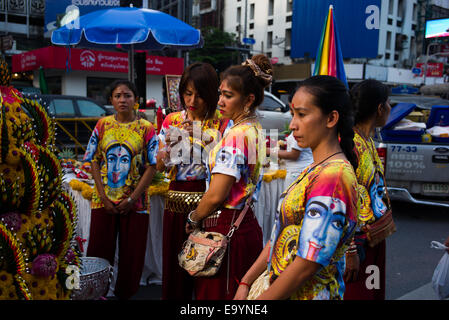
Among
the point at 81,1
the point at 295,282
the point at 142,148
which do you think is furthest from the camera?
the point at 81,1

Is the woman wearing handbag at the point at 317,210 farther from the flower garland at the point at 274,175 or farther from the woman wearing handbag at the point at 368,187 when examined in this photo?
the flower garland at the point at 274,175

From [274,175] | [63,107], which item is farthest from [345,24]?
[63,107]

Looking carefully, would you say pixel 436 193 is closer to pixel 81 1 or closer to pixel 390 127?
pixel 390 127

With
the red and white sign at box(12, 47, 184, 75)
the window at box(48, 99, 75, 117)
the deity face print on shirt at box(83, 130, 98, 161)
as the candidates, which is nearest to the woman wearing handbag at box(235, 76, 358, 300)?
the deity face print on shirt at box(83, 130, 98, 161)

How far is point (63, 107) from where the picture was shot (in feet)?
35.2

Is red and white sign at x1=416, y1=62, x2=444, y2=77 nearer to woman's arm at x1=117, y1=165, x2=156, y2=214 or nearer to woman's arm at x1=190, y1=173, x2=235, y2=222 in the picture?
woman's arm at x1=117, y1=165, x2=156, y2=214

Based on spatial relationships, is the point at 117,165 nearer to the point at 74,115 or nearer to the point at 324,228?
the point at 324,228

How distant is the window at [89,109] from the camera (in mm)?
11009

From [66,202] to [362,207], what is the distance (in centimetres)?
158

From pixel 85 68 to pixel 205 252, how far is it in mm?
19904

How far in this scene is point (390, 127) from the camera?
640 centimetres

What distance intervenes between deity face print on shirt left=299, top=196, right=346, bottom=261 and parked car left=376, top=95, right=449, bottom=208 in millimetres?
5083
